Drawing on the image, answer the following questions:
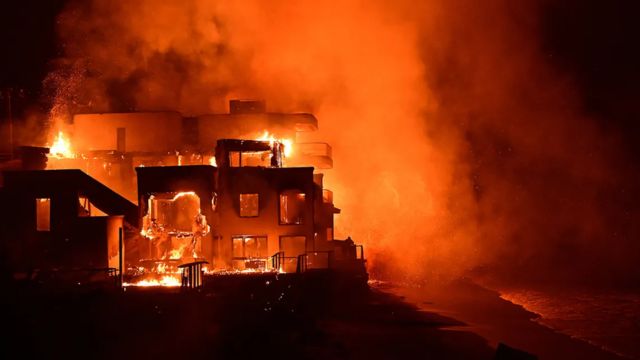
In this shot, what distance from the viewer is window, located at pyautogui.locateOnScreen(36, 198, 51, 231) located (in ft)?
114

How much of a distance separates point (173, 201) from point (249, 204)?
4745mm

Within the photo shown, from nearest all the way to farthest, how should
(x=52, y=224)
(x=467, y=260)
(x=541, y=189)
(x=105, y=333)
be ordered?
(x=105, y=333) < (x=52, y=224) < (x=467, y=260) < (x=541, y=189)

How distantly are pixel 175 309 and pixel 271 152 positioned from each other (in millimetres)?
20834

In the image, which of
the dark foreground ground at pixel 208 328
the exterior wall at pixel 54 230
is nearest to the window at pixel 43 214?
the exterior wall at pixel 54 230

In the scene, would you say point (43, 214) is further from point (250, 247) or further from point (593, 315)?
point (593, 315)

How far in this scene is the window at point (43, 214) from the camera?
34.7 m

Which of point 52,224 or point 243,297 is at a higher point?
point 52,224

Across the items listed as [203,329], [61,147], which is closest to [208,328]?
[203,329]

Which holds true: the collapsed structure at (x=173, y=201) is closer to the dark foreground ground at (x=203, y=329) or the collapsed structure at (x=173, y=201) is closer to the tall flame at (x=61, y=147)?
the tall flame at (x=61, y=147)

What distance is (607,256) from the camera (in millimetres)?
101000

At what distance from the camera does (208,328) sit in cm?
2236

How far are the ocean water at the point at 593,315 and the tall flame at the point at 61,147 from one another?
109 feet

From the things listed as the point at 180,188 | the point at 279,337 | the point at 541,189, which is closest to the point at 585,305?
the point at 180,188

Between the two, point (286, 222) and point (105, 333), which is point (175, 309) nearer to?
point (105, 333)
